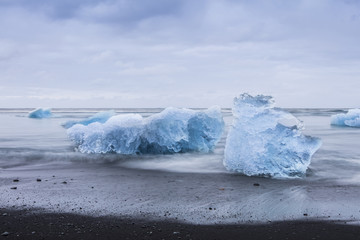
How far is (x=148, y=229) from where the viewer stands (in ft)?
13.9

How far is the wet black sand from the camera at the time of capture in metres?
4.02

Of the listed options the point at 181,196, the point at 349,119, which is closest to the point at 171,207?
the point at 181,196

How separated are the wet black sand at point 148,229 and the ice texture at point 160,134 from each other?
5.79m

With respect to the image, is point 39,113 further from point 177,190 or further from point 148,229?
point 148,229

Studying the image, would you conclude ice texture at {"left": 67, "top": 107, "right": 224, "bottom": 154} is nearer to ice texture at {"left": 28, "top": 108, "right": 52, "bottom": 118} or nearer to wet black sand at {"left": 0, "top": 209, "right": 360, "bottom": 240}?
wet black sand at {"left": 0, "top": 209, "right": 360, "bottom": 240}

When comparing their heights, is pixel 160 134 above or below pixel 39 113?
below

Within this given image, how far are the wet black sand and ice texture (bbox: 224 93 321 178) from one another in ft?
9.84

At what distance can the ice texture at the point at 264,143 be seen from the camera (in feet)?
24.7

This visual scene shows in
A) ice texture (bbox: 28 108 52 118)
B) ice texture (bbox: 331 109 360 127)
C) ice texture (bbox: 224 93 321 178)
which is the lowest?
ice texture (bbox: 331 109 360 127)

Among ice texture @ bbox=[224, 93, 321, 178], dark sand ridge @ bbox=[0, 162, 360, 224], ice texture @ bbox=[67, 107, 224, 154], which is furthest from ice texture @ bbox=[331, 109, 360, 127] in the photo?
dark sand ridge @ bbox=[0, 162, 360, 224]

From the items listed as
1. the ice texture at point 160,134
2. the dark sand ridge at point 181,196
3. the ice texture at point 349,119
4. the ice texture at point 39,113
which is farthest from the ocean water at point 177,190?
the ice texture at point 39,113

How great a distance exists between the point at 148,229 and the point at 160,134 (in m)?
6.17

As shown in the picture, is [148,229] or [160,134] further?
[160,134]

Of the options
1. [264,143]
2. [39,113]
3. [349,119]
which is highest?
[39,113]
